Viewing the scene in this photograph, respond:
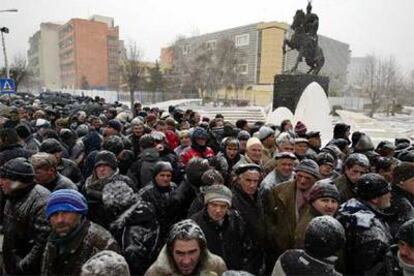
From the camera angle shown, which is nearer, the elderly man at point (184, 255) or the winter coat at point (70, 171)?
the elderly man at point (184, 255)

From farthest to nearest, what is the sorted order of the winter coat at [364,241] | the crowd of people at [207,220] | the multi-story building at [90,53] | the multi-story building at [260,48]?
the multi-story building at [90,53]
the multi-story building at [260,48]
the winter coat at [364,241]
the crowd of people at [207,220]

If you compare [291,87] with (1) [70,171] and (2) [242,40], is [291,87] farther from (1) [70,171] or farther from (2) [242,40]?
(2) [242,40]

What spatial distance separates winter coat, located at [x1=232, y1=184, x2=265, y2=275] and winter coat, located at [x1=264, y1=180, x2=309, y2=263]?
98 millimetres

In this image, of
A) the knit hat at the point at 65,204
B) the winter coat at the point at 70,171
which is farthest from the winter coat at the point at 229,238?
the winter coat at the point at 70,171

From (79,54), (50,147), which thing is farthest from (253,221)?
(79,54)

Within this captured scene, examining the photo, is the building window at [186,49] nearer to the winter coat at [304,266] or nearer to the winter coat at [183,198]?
the winter coat at [183,198]

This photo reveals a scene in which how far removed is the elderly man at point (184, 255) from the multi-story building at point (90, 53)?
73.1m

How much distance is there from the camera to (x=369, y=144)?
17.8ft

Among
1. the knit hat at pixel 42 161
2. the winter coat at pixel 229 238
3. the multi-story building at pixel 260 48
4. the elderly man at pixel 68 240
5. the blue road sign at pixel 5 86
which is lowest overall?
the winter coat at pixel 229 238

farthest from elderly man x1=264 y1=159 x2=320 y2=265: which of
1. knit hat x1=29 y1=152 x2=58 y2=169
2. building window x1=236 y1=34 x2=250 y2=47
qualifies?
building window x1=236 y1=34 x2=250 y2=47

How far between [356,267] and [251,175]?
3.84 feet

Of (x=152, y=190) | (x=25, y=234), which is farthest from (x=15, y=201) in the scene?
(x=152, y=190)

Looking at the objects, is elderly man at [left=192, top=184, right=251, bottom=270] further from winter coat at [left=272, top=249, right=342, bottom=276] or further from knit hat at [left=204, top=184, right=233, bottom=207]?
winter coat at [left=272, top=249, right=342, bottom=276]

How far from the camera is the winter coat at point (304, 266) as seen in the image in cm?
191
